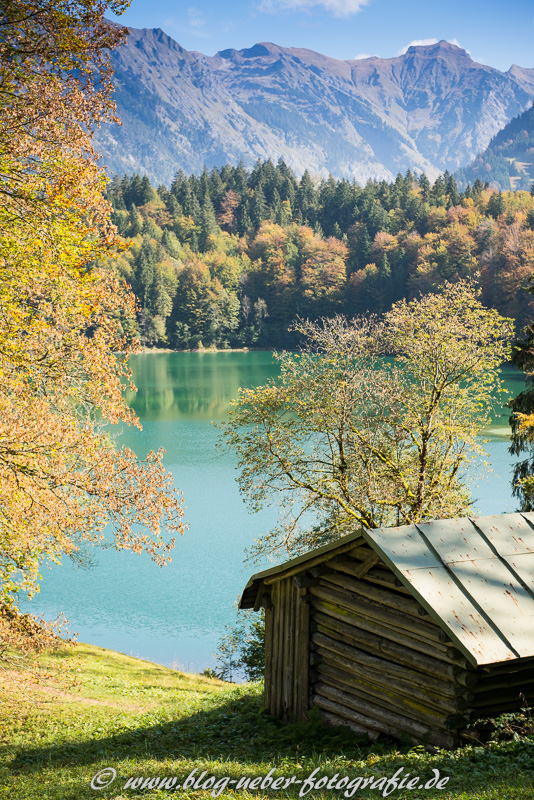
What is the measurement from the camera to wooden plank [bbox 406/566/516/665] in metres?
6.36

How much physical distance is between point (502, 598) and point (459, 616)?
598 mm

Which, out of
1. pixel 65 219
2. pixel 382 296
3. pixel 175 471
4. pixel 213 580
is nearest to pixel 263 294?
pixel 382 296

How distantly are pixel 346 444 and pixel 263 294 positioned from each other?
8870 centimetres

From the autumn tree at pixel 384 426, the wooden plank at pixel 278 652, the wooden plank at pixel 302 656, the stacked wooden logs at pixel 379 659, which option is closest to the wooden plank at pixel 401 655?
the stacked wooden logs at pixel 379 659

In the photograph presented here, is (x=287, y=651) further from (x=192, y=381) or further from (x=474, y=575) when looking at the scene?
(x=192, y=381)

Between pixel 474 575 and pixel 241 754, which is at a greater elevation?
pixel 474 575

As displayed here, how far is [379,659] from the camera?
25.6 ft

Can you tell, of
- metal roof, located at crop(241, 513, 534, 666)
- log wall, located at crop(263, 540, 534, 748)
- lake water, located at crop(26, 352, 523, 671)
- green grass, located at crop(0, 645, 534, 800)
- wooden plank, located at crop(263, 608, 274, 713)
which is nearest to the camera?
green grass, located at crop(0, 645, 534, 800)

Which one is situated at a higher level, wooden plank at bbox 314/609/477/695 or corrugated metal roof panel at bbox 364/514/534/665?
corrugated metal roof panel at bbox 364/514/534/665

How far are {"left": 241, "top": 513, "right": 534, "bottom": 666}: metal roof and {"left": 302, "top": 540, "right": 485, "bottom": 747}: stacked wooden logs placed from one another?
1.16 feet

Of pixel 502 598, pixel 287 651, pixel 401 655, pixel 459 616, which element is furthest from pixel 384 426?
pixel 459 616

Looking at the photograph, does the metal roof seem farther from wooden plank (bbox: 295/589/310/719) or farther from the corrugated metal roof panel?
wooden plank (bbox: 295/589/310/719)

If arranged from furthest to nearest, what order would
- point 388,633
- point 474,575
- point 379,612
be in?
1. point 379,612
2. point 388,633
3. point 474,575

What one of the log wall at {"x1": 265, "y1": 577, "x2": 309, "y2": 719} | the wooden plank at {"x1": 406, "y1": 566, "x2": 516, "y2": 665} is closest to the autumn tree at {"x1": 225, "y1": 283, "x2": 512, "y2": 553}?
the log wall at {"x1": 265, "y1": 577, "x2": 309, "y2": 719}
